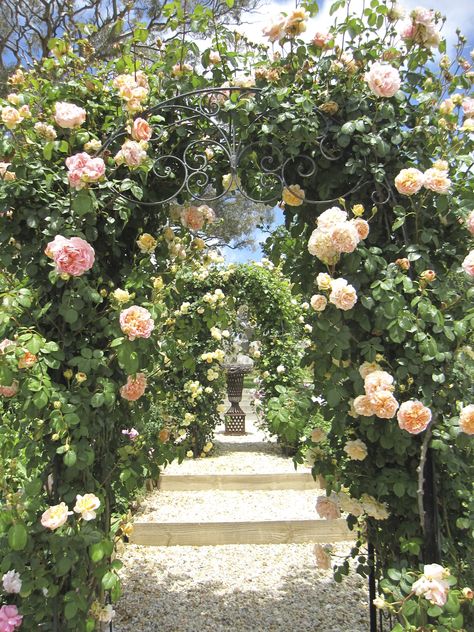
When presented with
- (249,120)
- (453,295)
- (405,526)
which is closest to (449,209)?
(453,295)

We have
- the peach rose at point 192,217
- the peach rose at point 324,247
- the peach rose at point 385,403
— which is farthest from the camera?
the peach rose at point 192,217

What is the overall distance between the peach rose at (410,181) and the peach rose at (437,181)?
0.06 ft

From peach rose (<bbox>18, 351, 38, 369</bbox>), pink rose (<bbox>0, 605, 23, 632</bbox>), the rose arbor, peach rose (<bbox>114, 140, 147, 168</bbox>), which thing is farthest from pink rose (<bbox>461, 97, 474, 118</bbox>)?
pink rose (<bbox>0, 605, 23, 632</bbox>)

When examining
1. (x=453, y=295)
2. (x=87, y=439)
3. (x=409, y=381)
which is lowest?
(x=87, y=439)

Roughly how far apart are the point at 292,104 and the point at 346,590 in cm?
263

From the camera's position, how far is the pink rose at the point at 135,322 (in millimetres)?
1622

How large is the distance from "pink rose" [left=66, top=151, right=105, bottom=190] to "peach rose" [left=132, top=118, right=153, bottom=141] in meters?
0.16

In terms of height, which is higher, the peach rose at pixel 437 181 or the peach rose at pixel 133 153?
the peach rose at pixel 133 153

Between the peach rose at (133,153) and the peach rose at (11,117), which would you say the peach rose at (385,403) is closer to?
the peach rose at (133,153)

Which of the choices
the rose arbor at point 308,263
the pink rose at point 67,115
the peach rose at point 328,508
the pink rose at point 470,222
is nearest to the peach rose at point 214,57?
the rose arbor at point 308,263

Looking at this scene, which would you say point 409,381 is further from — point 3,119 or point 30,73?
point 30,73

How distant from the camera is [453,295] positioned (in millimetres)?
1682

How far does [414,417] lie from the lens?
1.54 meters

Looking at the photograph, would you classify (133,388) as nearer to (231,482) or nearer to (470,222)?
(470,222)
